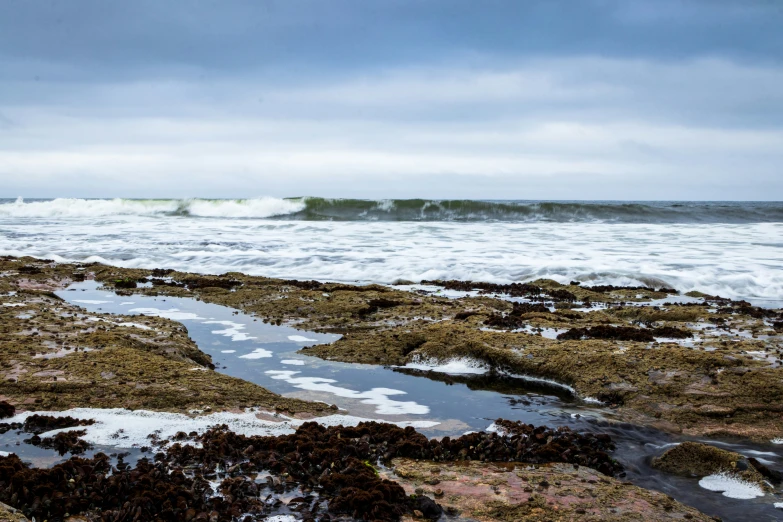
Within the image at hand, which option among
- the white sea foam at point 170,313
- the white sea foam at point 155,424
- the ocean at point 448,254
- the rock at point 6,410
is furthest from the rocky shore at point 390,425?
the ocean at point 448,254

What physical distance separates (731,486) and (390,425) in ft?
7.85

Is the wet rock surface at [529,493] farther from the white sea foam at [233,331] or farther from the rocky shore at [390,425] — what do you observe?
the white sea foam at [233,331]

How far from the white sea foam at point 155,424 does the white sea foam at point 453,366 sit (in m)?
1.82

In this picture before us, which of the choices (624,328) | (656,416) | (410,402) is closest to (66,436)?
(410,402)

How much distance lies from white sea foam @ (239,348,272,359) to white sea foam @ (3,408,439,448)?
7.60ft

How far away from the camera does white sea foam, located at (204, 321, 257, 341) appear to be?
8.53 metres

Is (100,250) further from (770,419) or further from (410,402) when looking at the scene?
(770,419)

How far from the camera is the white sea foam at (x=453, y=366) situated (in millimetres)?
6992

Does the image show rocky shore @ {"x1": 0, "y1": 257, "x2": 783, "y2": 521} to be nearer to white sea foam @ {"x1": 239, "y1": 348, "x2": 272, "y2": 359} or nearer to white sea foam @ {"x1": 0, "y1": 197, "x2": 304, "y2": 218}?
white sea foam @ {"x1": 239, "y1": 348, "x2": 272, "y2": 359}

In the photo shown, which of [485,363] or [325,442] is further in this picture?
[485,363]

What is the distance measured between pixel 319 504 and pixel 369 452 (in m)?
0.77

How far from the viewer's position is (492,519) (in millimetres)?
3449

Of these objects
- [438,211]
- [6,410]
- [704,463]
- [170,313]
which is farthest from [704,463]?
[438,211]

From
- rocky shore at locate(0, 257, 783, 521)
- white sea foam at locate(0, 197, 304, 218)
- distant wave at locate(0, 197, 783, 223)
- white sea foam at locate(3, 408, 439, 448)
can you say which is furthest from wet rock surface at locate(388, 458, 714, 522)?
white sea foam at locate(0, 197, 304, 218)
